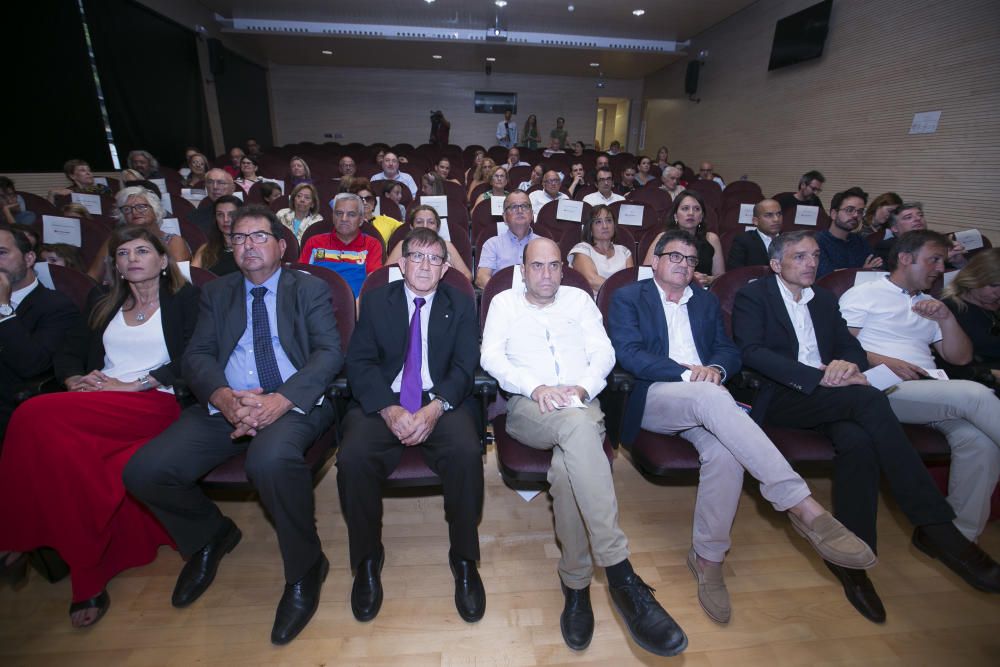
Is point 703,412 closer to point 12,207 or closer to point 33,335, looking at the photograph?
point 33,335

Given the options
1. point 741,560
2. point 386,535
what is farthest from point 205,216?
point 741,560

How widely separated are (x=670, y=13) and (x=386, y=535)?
10658mm

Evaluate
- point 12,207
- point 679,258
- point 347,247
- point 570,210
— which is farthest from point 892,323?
point 12,207

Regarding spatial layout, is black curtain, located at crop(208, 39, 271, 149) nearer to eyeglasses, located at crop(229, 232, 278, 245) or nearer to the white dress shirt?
eyeglasses, located at crop(229, 232, 278, 245)

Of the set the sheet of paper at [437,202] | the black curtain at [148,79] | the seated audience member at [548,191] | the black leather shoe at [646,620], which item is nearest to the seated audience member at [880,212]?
the seated audience member at [548,191]

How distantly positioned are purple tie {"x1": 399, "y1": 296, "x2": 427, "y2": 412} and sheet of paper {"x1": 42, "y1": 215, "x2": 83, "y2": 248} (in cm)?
285

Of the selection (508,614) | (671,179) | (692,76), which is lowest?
(508,614)

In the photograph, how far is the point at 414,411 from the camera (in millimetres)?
1737

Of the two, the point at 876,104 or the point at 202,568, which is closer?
the point at 202,568

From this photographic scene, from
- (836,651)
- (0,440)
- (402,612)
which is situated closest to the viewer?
(836,651)

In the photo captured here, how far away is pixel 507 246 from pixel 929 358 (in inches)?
98.9

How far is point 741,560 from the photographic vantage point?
183 cm

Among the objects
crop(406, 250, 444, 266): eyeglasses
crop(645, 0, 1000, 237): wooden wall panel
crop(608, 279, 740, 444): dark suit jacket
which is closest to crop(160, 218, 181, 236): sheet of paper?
crop(406, 250, 444, 266): eyeglasses

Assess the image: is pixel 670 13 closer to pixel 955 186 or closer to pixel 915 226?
pixel 955 186
